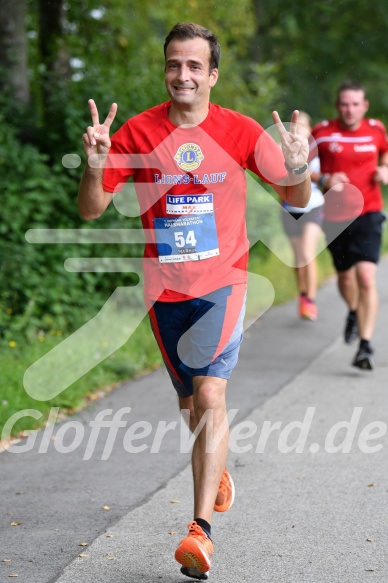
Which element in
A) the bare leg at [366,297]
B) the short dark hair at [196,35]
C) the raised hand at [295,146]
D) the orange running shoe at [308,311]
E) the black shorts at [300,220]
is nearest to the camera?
the raised hand at [295,146]

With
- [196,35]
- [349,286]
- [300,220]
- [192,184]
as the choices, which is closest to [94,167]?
[192,184]

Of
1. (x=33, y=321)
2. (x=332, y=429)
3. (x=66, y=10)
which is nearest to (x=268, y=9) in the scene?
(x=66, y=10)

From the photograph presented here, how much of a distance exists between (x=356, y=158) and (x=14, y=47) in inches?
161

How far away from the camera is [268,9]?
87.2ft

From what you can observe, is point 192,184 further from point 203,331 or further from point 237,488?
point 237,488

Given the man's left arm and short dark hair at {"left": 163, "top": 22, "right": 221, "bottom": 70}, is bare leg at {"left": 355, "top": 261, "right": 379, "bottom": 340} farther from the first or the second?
short dark hair at {"left": 163, "top": 22, "right": 221, "bottom": 70}

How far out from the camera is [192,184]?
4637 millimetres

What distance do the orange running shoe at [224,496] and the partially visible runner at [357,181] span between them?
4074 millimetres

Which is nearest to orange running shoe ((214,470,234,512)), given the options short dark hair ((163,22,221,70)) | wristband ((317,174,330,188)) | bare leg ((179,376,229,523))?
bare leg ((179,376,229,523))

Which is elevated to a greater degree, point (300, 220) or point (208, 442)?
point (208, 442)

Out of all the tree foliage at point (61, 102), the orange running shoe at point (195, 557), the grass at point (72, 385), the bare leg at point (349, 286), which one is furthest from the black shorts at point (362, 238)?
the orange running shoe at point (195, 557)

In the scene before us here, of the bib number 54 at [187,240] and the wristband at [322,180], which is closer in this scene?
the bib number 54 at [187,240]

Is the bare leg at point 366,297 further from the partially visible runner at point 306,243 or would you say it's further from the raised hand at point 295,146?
the raised hand at point 295,146

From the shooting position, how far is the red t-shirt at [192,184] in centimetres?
464
